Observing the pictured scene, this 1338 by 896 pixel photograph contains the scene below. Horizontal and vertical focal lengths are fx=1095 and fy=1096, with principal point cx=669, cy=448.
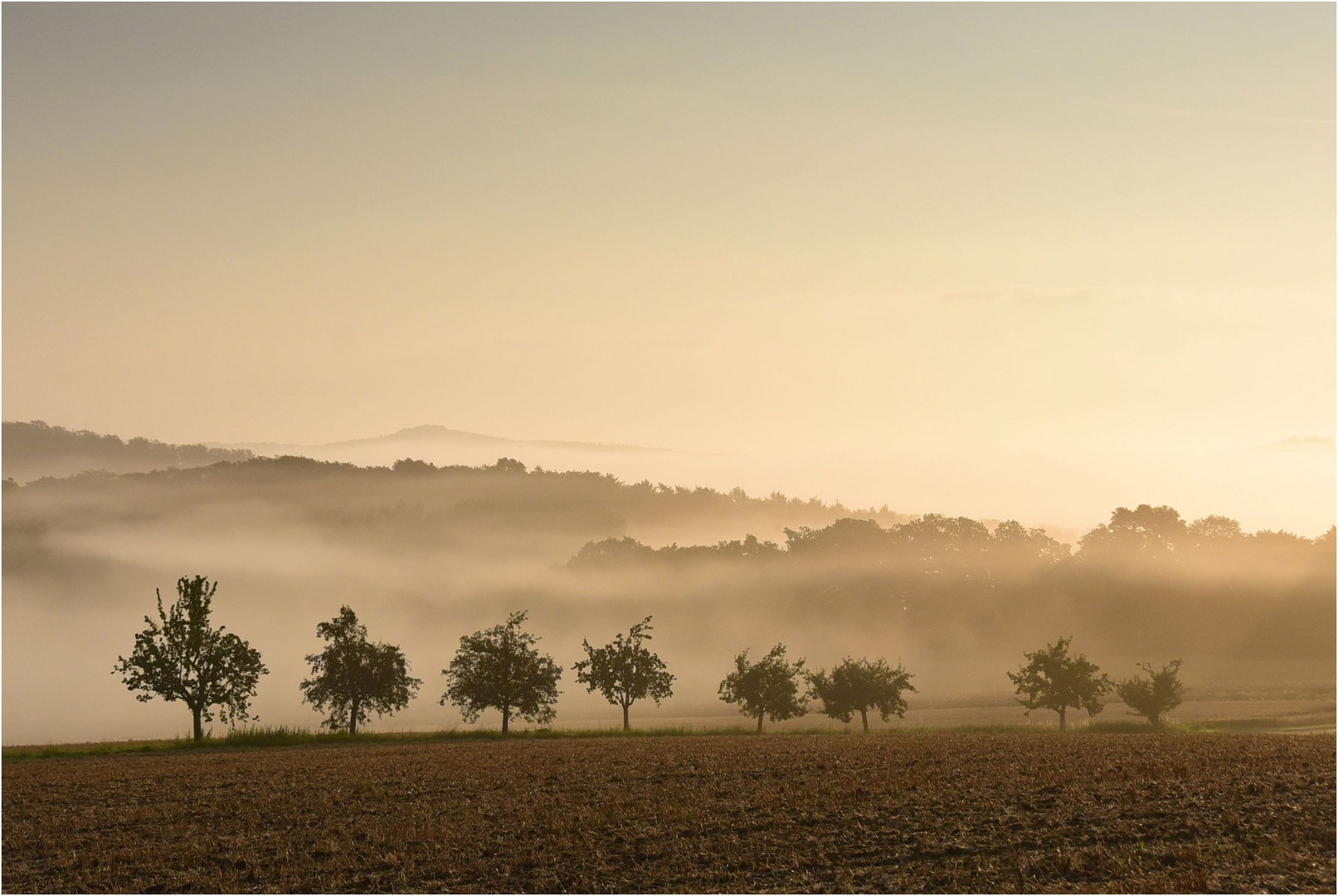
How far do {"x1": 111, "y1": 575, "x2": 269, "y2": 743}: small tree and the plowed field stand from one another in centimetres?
2533

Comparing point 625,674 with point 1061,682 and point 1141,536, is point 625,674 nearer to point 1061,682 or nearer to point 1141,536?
point 1061,682

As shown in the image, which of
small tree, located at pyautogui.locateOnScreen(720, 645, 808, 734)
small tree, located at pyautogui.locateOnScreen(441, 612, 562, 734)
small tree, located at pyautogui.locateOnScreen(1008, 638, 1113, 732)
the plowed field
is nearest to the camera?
the plowed field

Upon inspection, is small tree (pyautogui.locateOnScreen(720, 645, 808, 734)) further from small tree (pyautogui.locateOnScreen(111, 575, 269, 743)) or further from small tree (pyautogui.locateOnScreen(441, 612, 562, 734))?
small tree (pyautogui.locateOnScreen(111, 575, 269, 743))

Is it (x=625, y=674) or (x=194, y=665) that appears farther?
(x=625, y=674)

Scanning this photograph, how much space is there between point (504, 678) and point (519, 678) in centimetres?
126

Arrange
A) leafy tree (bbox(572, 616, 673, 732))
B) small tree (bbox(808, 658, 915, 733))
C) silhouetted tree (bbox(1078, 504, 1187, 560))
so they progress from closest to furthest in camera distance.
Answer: small tree (bbox(808, 658, 915, 733)) < leafy tree (bbox(572, 616, 673, 732)) < silhouetted tree (bbox(1078, 504, 1187, 560))

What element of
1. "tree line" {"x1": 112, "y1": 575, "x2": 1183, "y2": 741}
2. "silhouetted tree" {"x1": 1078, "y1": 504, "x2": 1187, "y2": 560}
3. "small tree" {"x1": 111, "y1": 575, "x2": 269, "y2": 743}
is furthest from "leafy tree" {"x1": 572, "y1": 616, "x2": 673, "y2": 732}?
"silhouetted tree" {"x1": 1078, "y1": 504, "x2": 1187, "y2": 560}

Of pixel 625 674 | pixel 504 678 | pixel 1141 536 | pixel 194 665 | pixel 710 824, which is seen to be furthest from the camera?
pixel 1141 536

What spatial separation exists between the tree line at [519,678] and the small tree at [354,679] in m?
0.08

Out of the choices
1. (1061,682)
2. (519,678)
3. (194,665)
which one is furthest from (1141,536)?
(194,665)

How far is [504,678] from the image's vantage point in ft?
289

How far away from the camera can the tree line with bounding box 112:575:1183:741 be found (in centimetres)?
7769

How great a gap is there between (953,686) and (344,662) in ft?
375

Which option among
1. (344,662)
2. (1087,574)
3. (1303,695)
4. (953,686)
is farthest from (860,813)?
(1087,574)
